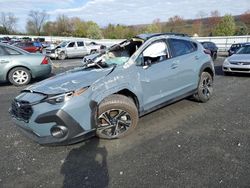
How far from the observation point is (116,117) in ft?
12.9

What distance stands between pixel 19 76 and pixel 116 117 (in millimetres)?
5919

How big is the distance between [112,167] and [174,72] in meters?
2.35

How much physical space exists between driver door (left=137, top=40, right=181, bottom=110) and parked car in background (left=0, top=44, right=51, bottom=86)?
5432mm

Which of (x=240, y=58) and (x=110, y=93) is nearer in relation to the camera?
(x=110, y=93)

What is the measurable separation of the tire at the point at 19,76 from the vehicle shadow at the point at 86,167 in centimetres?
569

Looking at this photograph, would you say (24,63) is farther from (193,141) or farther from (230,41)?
(230,41)

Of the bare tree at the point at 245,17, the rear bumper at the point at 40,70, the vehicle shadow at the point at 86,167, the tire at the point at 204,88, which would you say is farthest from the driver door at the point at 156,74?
the bare tree at the point at 245,17

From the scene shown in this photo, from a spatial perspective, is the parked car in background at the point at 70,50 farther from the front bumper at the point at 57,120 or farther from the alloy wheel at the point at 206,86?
the front bumper at the point at 57,120

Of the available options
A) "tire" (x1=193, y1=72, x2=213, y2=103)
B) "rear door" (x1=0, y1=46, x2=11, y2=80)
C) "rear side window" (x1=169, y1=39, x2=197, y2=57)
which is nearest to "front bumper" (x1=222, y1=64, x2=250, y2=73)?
"tire" (x1=193, y1=72, x2=213, y2=103)

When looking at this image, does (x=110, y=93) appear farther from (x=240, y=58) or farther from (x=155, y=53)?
(x=240, y=58)

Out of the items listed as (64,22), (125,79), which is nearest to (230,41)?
(125,79)

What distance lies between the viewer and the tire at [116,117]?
12.3 ft

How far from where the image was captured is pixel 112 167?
10.6 feet

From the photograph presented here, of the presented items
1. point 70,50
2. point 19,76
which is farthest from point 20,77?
point 70,50
